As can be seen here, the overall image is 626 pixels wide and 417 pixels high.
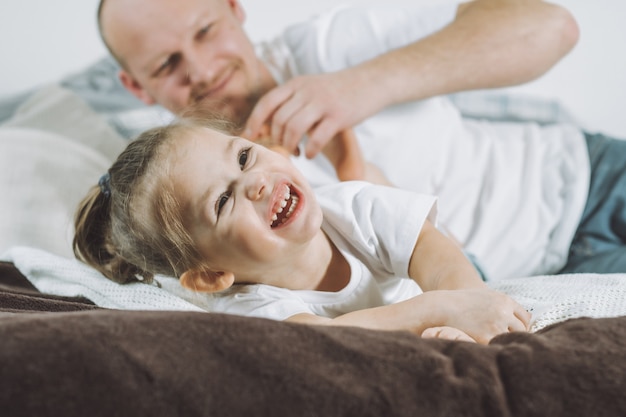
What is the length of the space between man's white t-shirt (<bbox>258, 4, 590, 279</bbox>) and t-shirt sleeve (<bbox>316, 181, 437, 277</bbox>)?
33cm

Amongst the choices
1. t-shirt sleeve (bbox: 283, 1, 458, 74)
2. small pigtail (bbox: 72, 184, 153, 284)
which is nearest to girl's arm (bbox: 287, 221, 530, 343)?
small pigtail (bbox: 72, 184, 153, 284)

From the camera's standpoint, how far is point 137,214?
3.32 ft

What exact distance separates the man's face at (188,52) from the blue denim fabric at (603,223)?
75 cm

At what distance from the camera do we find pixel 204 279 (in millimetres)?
982

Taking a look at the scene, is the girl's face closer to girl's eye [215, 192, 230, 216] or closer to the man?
girl's eye [215, 192, 230, 216]

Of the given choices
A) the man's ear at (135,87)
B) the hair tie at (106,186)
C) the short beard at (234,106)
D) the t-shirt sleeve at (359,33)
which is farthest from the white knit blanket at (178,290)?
the t-shirt sleeve at (359,33)

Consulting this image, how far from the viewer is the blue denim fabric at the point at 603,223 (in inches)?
51.4

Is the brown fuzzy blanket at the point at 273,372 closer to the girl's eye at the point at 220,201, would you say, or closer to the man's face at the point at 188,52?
the girl's eye at the point at 220,201

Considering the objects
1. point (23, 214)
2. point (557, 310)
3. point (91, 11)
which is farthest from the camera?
point (91, 11)

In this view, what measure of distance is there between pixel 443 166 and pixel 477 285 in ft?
2.12

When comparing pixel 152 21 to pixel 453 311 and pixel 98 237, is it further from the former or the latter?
pixel 453 311

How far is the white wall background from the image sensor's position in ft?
7.19

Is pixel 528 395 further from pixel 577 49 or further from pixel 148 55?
pixel 577 49

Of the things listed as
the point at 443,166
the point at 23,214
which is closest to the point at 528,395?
the point at 443,166
